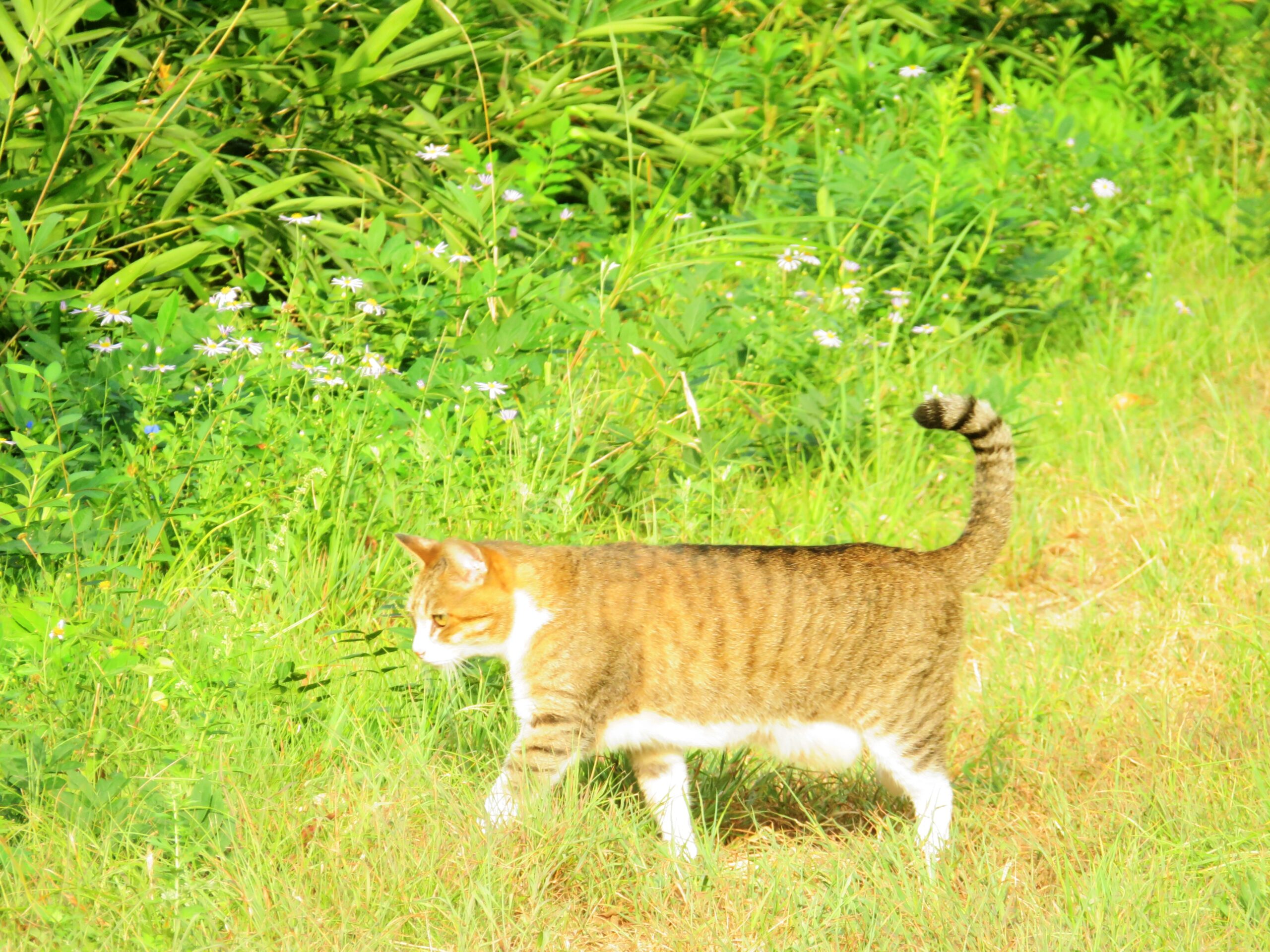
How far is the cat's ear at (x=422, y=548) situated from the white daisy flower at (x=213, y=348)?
1.23m

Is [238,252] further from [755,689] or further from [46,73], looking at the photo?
[755,689]

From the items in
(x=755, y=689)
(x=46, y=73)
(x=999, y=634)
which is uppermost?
(x=46, y=73)

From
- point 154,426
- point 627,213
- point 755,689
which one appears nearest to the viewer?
point 755,689

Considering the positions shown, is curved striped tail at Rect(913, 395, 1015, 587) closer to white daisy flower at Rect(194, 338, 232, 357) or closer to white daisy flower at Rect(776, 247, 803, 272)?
white daisy flower at Rect(776, 247, 803, 272)

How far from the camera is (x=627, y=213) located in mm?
6438

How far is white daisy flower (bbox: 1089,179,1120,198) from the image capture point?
675 cm

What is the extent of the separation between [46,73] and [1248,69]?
23.4 feet

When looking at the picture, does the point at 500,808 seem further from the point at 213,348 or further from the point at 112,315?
the point at 112,315

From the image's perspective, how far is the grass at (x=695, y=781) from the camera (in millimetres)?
2893

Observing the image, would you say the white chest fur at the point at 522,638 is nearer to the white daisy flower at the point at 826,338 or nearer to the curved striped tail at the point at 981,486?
the curved striped tail at the point at 981,486

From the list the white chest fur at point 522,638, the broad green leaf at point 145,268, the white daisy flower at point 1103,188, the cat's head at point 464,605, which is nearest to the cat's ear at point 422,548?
the cat's head at point 464,605

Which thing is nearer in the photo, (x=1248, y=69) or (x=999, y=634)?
(x=999, y=634)

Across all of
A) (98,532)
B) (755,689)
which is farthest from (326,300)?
(755,689)

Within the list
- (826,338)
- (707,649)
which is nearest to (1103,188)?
(826,338)
